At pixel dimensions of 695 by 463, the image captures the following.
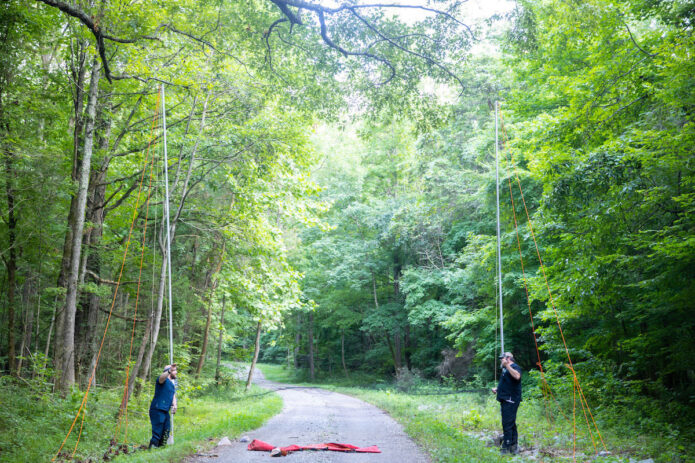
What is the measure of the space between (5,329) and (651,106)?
20258 millimetres

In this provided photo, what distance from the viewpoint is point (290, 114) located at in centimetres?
1324

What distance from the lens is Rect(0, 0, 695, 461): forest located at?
8656 millimetres

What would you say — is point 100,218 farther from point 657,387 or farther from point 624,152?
point 657,387

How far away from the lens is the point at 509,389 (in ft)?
25.8

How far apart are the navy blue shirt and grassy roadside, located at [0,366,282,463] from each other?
16.8 feet

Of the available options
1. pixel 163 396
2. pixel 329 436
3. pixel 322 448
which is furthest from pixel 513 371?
pixel 163 396

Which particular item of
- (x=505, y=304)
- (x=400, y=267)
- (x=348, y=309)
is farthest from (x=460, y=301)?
(x=348, y=309)

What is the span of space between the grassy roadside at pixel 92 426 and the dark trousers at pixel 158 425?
0.28m

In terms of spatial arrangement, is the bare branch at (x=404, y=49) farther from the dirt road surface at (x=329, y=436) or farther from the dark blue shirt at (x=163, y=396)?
the dark blue shirt at (x=163, y=396)

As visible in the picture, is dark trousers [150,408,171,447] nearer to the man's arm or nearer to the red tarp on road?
the red tarp on road

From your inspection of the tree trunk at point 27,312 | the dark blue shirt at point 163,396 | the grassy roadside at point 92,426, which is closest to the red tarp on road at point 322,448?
the grassy roadside at point 92,426

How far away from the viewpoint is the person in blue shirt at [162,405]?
25.8ft

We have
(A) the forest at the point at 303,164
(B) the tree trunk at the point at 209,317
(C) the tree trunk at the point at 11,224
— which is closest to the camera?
(A) the forest at the point at 303,164

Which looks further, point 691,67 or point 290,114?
point 290,114
